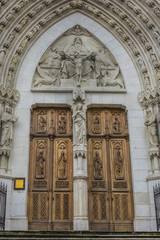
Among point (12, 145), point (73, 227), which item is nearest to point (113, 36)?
point (12, 145)

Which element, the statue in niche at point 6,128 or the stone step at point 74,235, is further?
the statue in niche at point 6,128

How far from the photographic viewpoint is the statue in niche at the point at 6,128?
10359mm

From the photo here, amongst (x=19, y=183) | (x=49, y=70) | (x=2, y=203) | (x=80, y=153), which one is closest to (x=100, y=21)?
(x=49, y=70)

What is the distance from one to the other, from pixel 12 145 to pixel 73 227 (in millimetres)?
3224

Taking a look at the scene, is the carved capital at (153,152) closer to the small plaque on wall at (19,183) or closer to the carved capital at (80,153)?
the carved capital at (80,153)

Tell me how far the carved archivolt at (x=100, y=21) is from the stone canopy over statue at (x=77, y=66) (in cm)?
76

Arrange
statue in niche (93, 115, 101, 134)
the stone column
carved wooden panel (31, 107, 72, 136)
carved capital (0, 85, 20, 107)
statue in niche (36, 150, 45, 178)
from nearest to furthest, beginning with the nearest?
the stone column < statue in niche (36, 150, 45, 178) < carved capital (0, 85, 20, 107) < carved wooden panel (31, 107, 72, 136) < statue in niche (93, 115, 101, 134)

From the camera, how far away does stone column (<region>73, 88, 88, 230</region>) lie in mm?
9875

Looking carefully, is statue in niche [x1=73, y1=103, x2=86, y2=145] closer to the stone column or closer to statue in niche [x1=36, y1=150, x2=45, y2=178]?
the stone column

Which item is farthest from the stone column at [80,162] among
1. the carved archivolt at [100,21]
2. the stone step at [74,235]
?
the stone step at [74,235]

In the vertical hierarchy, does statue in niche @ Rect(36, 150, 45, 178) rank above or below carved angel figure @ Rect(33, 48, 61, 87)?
below

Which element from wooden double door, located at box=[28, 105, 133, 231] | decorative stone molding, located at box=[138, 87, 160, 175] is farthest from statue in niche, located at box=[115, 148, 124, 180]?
decorative stone molding, located at box=[138, 87, 160, 175]

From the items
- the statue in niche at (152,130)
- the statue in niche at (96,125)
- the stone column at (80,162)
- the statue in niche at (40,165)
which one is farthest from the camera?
the statue in niche at (96,125)

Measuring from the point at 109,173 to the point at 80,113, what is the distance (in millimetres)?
2229
